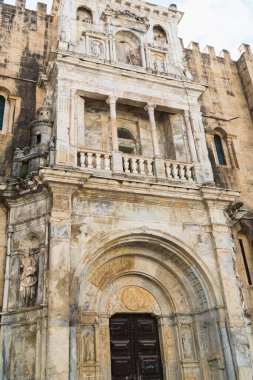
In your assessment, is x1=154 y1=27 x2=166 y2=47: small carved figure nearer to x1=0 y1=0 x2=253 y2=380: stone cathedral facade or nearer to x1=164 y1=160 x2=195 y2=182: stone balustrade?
x1=0 y1=0 x2=253 y2=380: stone cathedral facade

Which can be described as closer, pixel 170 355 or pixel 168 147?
pixel 170 355

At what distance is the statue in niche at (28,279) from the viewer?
31.3 ft

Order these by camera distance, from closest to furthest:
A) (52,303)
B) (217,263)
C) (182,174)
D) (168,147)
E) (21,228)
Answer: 1. (52,303)
2. (21,228)
3. (217,263)
4. (182,174)
5. (168,147)

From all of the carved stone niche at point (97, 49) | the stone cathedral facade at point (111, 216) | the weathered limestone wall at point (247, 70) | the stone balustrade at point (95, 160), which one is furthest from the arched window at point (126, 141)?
the weathered limestone wall at point (247, 70)

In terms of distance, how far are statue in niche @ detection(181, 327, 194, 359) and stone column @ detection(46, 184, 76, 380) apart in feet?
11.9

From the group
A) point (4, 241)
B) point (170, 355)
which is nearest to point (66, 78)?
point (4, 241)

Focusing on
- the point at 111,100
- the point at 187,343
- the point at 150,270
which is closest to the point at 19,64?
the point at 111,100

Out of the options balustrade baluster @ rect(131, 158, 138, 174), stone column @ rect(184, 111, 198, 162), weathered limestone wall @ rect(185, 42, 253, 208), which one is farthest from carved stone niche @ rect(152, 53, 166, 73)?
balustrade baluster @ rect(131, 158, 138, 174)

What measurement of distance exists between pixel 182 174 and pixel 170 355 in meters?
5.03

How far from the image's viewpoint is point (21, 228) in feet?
34.2

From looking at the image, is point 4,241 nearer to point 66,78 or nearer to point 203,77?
point 66,78

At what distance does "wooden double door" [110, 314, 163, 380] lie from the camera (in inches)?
409

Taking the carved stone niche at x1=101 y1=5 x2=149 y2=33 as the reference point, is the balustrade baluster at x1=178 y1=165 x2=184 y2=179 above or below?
below

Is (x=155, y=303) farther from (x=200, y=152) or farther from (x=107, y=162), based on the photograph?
(x=200, y=152)
